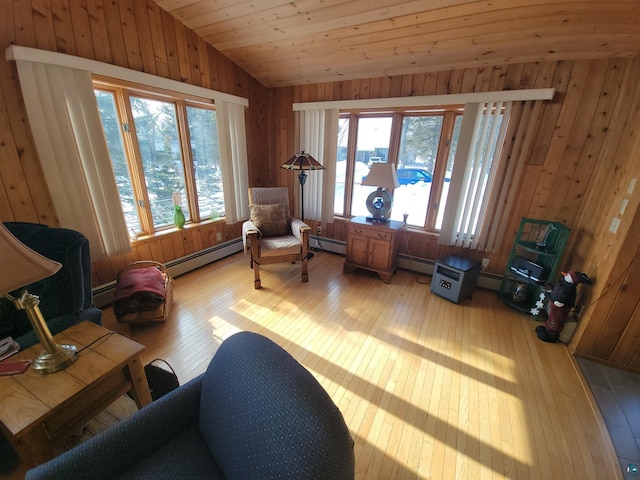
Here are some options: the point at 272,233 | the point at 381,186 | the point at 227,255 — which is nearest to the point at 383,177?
the point at 381,186

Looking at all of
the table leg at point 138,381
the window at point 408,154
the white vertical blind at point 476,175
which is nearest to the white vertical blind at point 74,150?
the table leg at point 138,381

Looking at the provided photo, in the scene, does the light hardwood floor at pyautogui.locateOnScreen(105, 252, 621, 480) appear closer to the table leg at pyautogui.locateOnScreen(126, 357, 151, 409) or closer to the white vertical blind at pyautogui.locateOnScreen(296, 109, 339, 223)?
the table leg at pyautogui.locateOnScreen(126, 357, 151, 409)

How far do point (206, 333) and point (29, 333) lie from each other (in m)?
0.97

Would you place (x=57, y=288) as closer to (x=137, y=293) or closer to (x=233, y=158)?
(x=137, y=293)

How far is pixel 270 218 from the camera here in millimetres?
3027

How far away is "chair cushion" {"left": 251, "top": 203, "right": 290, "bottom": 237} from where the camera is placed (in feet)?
9.87

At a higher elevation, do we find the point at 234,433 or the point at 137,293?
the point at 234,433

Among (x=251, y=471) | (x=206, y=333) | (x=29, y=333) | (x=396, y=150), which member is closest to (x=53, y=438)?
(x=29, y=333)

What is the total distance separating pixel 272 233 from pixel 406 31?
2.29m

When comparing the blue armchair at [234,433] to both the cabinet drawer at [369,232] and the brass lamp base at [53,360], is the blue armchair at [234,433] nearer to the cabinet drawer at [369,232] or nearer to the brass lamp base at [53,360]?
the brass lamp base at [53,360]

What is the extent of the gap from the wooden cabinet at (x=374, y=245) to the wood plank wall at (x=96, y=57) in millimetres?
1866

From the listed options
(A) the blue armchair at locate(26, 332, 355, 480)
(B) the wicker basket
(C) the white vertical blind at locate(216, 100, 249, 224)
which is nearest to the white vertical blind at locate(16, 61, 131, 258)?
(B) the wicker basket

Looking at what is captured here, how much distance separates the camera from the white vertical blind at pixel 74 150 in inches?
68.5

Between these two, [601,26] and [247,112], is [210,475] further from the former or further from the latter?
[247,112]
